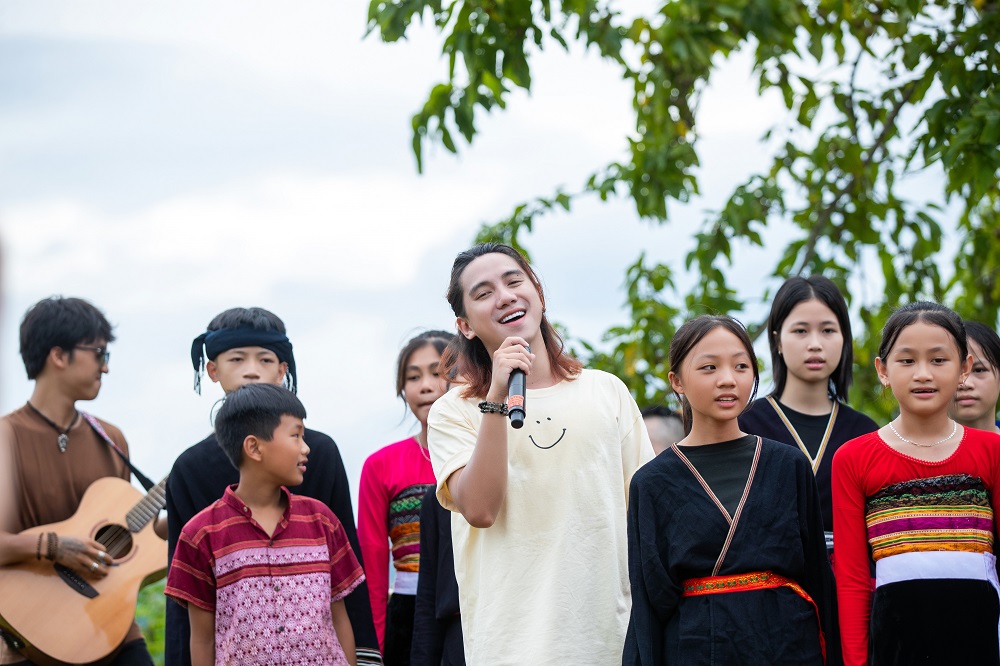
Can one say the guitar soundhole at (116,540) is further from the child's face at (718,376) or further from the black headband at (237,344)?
the child's face at (718,376)

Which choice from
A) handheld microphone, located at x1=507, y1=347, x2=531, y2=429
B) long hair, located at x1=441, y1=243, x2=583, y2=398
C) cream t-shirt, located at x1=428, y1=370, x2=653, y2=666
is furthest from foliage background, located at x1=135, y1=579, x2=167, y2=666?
handheld microphone, located at x1=507, y1=347, x2=531, y2=429

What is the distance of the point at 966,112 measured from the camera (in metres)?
4.78

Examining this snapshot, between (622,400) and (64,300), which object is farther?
(64,300)

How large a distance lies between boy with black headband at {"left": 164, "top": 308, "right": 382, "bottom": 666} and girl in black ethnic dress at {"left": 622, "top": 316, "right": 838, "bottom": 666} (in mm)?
1066

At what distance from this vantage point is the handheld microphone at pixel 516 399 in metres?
2.61

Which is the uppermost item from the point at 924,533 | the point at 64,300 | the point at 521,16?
the point at 521,16

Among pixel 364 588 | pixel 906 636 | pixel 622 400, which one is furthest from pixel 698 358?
pixel 364 588

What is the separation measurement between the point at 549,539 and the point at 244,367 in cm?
145

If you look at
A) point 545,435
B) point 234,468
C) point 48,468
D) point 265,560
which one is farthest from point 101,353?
point 545,435

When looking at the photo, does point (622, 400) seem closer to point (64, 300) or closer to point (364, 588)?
point (364, 588)

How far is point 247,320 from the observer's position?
13.0ft

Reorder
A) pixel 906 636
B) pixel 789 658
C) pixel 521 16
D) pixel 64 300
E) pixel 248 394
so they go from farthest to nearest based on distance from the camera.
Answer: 1. pixel 521 16
2. pixel 64 300
3. pixel 248 394
4. pixel 906 636
5. pixel 789 658

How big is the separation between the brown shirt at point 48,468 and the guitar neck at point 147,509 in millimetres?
168

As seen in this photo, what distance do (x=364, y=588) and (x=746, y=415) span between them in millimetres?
1276
